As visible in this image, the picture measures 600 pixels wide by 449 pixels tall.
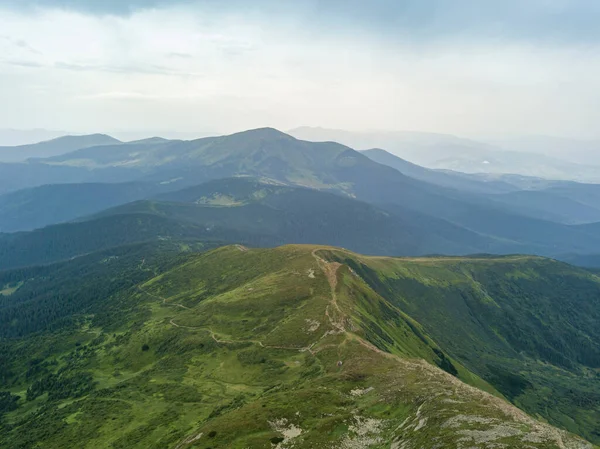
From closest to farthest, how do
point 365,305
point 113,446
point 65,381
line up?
point 113,446 < point 65,381 < point 365,305

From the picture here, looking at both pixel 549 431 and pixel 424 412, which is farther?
pixel 424 412

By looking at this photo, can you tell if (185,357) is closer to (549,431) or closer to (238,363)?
(238,363)

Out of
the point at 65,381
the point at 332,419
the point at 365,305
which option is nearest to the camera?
the point at 332,419

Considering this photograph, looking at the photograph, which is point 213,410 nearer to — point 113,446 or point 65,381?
point 113,446

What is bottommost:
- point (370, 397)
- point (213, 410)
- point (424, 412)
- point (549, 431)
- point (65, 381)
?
point (65, 381)

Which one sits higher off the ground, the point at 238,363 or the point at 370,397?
the point at 370,397

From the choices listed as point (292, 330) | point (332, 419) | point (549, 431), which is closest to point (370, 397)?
point (332, 419)
